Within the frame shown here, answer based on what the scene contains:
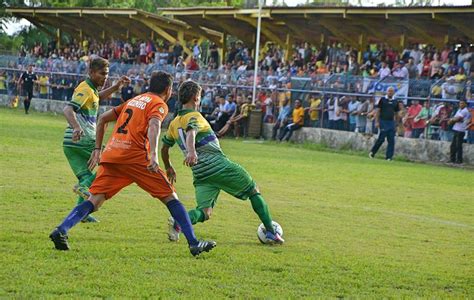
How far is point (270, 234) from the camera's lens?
1045cm

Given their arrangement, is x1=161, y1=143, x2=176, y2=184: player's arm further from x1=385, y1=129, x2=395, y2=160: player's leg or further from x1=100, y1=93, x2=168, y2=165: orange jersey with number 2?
x1=385, y1=129, x2=395, y2=160: player's leg

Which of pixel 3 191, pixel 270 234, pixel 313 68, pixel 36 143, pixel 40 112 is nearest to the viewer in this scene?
pixel 270 234

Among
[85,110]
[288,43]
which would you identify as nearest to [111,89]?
[85,110]

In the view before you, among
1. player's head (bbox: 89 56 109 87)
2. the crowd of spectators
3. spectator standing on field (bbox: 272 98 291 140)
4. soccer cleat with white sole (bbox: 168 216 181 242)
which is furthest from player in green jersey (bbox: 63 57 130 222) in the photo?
spectator standing on field (bbox: 272 98 291 140)

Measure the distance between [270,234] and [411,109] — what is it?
1884 centimetres

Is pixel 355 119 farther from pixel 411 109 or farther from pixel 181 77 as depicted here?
pixel 181 77

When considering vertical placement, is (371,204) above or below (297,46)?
below

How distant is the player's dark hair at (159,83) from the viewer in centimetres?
919

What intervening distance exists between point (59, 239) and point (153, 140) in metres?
1.20

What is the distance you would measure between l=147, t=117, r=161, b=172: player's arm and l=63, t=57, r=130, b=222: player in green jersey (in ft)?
7.88

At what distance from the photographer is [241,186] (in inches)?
403

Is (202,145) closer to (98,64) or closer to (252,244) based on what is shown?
(252,244)

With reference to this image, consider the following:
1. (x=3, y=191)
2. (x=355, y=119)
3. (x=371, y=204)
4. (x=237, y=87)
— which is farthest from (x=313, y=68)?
(x=3, y=191)

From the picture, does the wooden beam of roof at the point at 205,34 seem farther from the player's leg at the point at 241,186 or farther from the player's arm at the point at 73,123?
the player's leg at the point at 241,186
